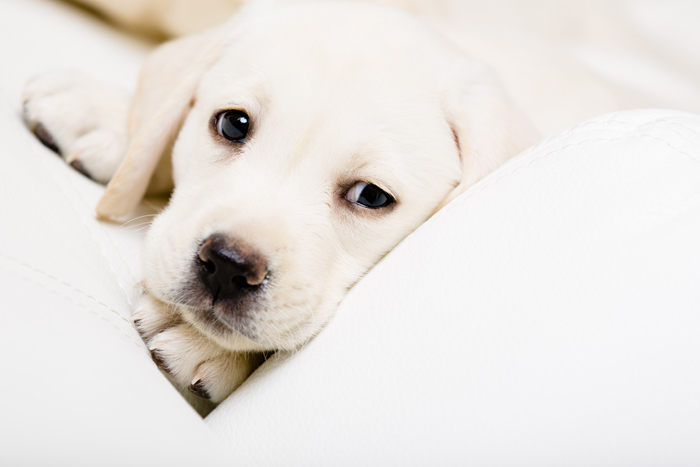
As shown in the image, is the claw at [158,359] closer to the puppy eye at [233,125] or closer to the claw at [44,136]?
the puppy eye at [233,125]

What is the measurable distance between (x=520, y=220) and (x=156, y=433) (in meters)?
0.83

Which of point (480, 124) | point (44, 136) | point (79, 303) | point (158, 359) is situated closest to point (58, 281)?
point (79, 303)

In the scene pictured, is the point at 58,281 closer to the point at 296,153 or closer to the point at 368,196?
the point at 296,153

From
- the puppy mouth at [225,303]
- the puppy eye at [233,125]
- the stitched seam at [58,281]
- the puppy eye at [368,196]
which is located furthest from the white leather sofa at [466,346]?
the puppy eye at [233,125]

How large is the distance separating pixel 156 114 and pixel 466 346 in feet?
4.40

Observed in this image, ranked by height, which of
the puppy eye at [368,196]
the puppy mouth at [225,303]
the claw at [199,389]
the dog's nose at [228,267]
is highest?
the puppy eye at [368,196]

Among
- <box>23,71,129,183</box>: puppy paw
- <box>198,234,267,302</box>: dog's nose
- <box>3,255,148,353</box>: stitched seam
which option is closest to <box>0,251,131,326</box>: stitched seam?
<box>3,255,148,353</box>: stitched seam

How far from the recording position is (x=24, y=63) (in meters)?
2.28

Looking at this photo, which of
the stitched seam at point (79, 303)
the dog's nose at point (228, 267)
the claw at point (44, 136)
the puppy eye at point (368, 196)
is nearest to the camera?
the stitched seam at point (79, 303)

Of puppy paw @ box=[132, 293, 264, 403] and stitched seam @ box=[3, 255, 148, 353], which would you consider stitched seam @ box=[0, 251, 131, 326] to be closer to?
stitched seam @ box=[3, 255, 148, 353]

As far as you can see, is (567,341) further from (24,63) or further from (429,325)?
(24,63)

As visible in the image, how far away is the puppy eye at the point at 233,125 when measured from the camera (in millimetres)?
1644

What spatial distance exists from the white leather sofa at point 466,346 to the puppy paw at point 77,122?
62cm

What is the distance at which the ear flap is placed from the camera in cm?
173
